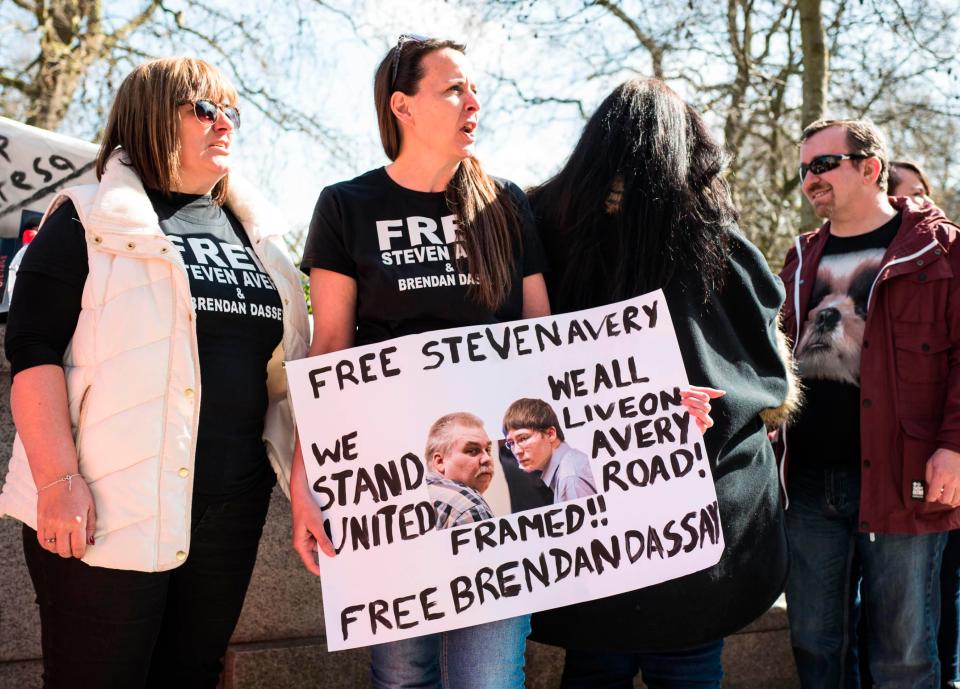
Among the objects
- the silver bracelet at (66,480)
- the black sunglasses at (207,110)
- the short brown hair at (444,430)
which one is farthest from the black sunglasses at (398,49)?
the silver bracelet at (66,480)

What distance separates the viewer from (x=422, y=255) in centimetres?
251

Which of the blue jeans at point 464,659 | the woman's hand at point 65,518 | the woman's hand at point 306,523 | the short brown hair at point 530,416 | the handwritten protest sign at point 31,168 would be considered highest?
the handwritten protest sign at point 31,168

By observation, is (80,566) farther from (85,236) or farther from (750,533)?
(750,533)

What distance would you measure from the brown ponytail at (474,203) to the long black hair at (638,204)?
0.58 ft

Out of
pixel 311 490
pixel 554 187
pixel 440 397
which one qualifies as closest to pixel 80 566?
pixel 311 490

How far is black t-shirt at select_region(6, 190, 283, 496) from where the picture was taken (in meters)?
2.32

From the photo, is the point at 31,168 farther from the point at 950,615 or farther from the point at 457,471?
the point at 950,615

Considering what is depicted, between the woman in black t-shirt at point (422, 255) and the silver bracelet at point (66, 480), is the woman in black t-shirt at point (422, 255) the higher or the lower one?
the higher one

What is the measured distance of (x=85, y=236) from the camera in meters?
2.37

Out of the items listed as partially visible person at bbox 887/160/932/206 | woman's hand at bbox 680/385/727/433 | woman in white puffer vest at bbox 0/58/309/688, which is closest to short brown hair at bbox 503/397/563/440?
woman's hand at bbox 680/385/727/433

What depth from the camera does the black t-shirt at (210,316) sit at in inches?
91.5

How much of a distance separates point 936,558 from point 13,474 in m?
2.91

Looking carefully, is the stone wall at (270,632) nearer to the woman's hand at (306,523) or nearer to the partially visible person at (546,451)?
the woman's hand at (306,523)

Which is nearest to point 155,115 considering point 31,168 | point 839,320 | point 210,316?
point 210,316
